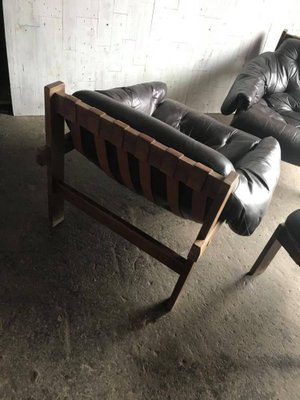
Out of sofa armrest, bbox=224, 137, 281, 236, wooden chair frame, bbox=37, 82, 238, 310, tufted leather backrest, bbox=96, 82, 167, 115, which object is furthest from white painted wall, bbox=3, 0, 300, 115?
sofa armrest, bbox=224, 137, 281, 236

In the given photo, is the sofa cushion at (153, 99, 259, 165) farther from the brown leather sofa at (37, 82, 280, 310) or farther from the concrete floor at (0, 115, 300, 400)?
the concrete floor at (0, 115, 300, 400)

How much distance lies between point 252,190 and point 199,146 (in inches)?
11.8

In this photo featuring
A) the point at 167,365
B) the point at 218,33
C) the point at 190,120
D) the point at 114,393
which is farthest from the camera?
the point at 218,33

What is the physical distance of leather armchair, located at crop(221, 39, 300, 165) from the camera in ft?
5.88

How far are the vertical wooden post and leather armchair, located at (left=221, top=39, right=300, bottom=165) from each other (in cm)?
113

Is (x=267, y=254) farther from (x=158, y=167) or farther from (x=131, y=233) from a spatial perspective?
(x=158, y=167)

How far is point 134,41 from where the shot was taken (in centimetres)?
207

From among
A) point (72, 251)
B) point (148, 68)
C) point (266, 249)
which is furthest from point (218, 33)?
point (72, 251)

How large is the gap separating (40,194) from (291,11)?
7.44ft

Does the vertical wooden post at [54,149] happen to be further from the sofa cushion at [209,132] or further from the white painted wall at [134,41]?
the white painted wall at [134,41]

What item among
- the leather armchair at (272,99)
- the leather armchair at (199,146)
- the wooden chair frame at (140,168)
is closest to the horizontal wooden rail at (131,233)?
the wooden chair frame at (140,168)

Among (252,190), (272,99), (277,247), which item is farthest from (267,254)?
(272,99)

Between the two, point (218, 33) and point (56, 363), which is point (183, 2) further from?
point (56, 363)

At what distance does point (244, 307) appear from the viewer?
1435 millimetres
